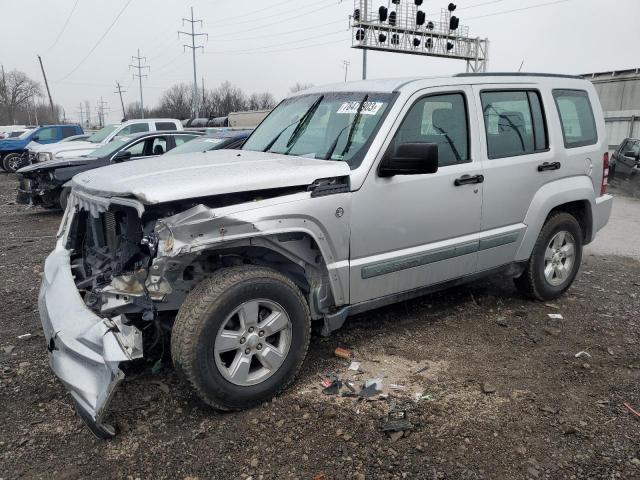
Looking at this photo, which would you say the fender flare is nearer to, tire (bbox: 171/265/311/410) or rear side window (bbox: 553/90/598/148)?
rear side window (bbox: 553/90/598/148)

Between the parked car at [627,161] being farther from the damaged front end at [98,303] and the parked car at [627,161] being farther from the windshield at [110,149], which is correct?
the damaged front end at [98,303]

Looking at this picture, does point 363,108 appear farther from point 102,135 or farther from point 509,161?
point 102,135

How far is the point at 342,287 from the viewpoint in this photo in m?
3.60

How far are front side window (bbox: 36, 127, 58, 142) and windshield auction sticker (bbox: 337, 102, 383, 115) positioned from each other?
2149cm

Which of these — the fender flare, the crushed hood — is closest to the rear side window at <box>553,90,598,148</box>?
the fender flare

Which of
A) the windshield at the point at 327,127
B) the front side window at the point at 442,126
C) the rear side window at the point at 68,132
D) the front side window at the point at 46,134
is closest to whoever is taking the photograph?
the windshield at the point at 327,127

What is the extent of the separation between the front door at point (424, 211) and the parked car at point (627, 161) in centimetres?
1141

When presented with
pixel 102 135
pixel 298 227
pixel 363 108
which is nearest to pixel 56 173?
pixel 102 135

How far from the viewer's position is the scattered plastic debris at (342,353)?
399cm

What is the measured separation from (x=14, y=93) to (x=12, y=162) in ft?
259

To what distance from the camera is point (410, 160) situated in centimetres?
345

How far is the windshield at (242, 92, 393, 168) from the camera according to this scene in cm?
377

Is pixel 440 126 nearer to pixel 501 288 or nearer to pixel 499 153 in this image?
pixel 499 153

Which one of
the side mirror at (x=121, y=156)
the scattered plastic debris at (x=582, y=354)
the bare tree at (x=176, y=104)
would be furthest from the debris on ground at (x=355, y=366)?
the bare tree at (x=176, y=104)
